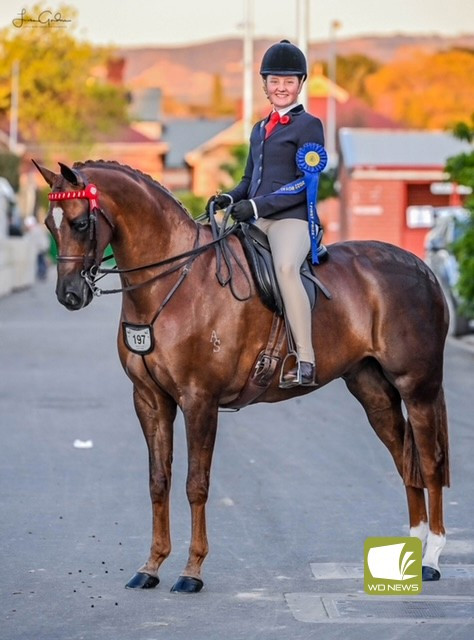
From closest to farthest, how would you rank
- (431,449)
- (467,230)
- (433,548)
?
(433,548), (431,449), (467,230)

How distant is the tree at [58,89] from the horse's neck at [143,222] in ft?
219

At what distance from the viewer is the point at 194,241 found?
8523 millimetres

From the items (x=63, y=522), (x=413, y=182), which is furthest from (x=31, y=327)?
(x=413, y=182)

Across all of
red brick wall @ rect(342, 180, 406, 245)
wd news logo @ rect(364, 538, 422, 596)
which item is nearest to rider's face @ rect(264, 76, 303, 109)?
wd news logo @ rect(364, 538, 422, 596)

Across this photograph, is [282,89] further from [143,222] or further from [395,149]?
[395,149]

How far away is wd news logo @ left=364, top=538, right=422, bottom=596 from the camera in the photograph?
8031 mm

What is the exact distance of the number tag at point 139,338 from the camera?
819 centimetres

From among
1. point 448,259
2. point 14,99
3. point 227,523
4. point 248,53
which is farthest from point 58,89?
point 227,523

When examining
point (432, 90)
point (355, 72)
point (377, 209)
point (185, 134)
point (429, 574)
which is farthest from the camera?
point (355, 72)

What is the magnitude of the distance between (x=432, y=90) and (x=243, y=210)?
378 feet

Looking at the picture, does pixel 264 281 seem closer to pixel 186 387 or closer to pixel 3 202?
pixel 186 387

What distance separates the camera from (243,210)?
849cm

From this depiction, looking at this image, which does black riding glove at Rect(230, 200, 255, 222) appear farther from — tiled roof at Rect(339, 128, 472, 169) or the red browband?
tiled roof at Rect(339, 128, 472, 169)

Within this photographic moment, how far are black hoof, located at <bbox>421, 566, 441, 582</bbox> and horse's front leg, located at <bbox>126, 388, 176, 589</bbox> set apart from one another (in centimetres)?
136
